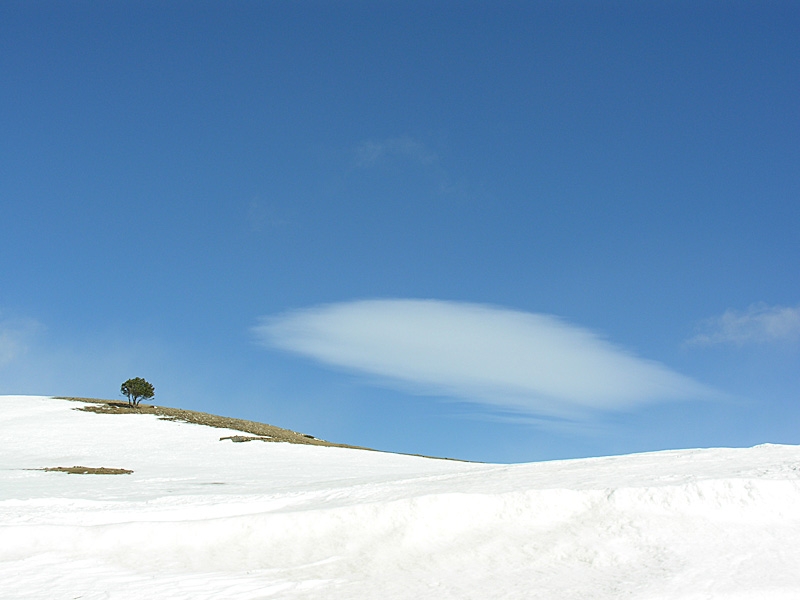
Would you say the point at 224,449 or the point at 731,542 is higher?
the point at 224,449

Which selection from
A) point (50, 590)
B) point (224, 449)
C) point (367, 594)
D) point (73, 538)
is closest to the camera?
point (367, 594)

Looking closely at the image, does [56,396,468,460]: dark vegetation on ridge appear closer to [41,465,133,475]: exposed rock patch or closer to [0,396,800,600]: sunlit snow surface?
[41,465,133,475]: exposed rock patch

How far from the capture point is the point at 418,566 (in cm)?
1438

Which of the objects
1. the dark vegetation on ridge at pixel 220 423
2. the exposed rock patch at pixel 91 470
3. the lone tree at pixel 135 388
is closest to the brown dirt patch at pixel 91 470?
the exposed rock patch at pixel 91 470

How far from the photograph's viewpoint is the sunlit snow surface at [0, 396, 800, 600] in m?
12.9

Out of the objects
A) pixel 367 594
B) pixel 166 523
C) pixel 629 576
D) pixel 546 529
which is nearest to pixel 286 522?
pixel 166 523

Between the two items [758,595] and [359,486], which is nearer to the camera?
[758,595]

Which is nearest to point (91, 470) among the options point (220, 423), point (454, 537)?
point (454, 537)

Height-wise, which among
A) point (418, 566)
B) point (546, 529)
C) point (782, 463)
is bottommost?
point (418, 566)

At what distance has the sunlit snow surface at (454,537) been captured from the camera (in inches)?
508

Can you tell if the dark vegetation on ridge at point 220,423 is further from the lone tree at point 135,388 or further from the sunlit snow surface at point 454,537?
the sunlit snow surface at point 454,537

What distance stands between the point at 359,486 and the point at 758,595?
42.5ft

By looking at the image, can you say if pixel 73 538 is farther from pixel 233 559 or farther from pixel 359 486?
pixel 359 486

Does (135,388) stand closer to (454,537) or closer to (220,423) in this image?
(220,423)
